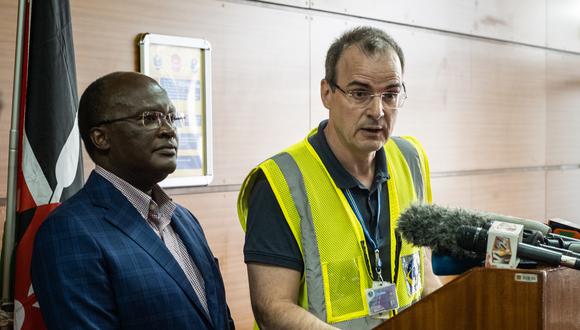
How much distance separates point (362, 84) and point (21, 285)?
1.17 meters

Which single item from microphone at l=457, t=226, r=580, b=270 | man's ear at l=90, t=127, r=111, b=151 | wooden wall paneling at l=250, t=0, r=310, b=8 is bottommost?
microphone at l=457, t=226, r=580, b=270

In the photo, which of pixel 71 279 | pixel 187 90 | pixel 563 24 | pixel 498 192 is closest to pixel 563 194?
pixel 498 192

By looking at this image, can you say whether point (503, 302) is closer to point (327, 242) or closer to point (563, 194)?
point (327, 242)

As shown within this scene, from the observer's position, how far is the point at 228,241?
10.2 feet

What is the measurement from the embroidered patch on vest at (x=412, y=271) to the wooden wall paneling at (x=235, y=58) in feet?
4.60

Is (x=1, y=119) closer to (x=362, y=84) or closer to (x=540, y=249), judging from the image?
(x=362, y=84)

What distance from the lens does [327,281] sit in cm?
174

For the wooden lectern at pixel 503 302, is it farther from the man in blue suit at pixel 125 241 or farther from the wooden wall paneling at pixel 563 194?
the wooden wall paneling at pixel 563 194

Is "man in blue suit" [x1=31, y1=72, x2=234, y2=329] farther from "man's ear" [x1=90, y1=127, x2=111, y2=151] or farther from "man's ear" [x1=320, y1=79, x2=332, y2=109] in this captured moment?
"man's ear" [x1=320, y1=79, x2=332, y2=109]

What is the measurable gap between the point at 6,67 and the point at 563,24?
4.55 m

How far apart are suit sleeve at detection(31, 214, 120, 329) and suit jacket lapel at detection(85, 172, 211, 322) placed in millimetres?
115

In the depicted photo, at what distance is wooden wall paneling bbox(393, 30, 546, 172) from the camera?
4137 millimetres

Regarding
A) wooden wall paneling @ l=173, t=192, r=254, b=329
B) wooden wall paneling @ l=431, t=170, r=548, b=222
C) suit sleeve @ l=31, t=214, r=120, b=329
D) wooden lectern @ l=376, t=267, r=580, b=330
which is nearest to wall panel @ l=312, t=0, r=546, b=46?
wooden wall paneling @ l=431, t=170, r=548, b=222

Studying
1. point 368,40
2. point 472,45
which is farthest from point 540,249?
point 472,45
